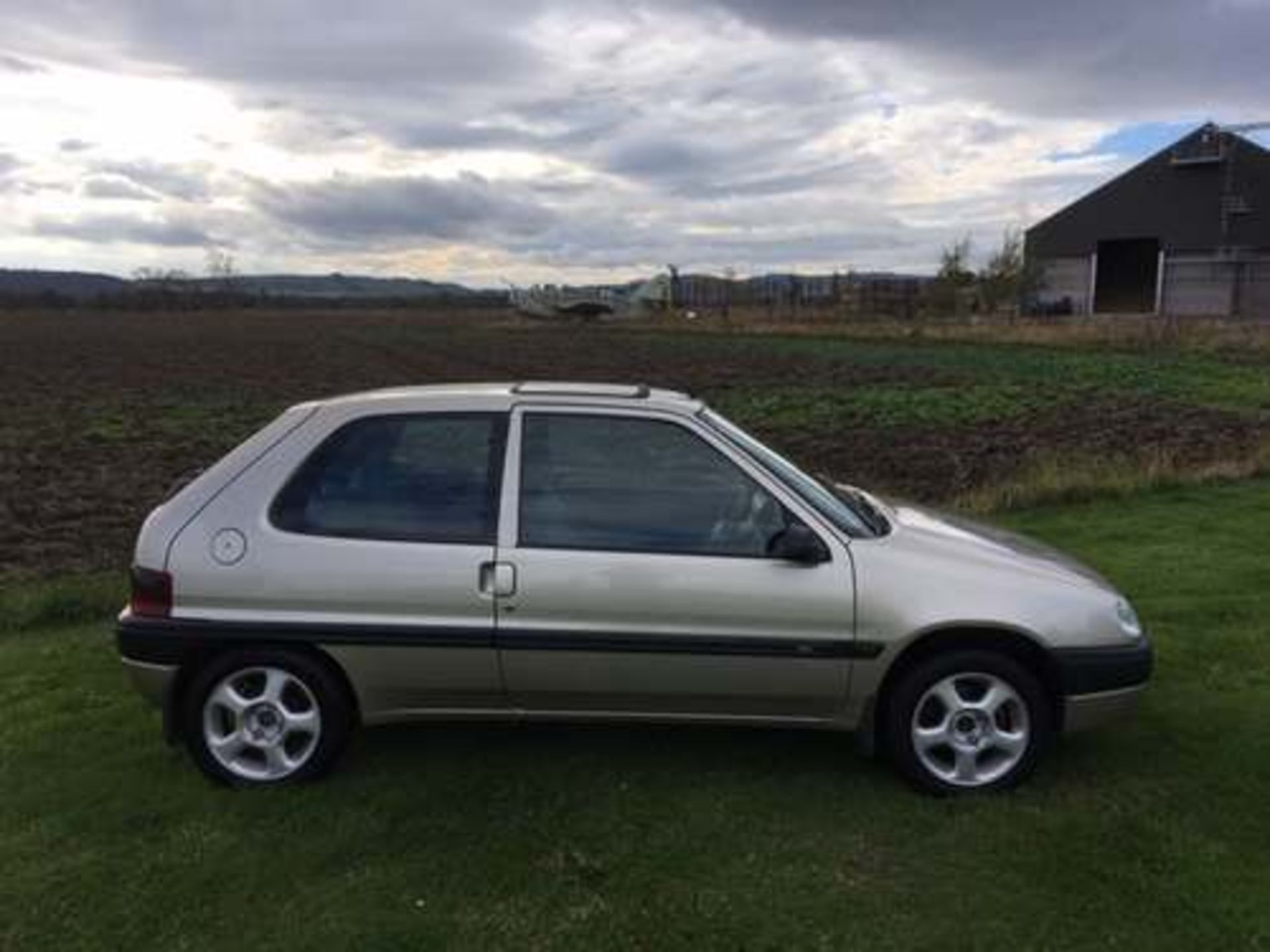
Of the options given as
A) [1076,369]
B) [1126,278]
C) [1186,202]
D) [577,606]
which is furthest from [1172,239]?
[577,606]

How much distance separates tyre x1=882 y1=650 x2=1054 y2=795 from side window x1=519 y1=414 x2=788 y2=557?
0.83 meters

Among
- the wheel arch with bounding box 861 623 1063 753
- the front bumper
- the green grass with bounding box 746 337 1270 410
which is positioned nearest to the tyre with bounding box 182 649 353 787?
the wheel arch with bounding box 861 623 1063 753

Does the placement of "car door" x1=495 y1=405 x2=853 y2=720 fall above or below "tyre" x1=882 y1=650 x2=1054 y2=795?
above

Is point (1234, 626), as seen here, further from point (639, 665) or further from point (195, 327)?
point (195, 327)

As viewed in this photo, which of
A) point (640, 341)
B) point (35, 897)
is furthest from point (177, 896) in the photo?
point (640, 341)

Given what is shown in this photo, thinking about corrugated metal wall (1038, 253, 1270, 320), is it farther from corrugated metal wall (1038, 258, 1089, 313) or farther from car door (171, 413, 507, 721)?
car door (171, 413, 507, 721)

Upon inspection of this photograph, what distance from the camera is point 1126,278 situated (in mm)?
61406

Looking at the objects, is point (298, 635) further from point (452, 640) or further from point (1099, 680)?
point (1099, 680)

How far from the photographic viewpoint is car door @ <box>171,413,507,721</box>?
13.9ft

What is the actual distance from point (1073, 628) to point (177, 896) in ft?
11.0

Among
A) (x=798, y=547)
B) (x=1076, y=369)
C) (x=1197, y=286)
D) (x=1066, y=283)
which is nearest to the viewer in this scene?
(x=798, y=547)

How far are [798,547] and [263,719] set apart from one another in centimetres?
221

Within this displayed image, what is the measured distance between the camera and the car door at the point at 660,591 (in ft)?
13.7

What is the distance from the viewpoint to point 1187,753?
4.61 meters
